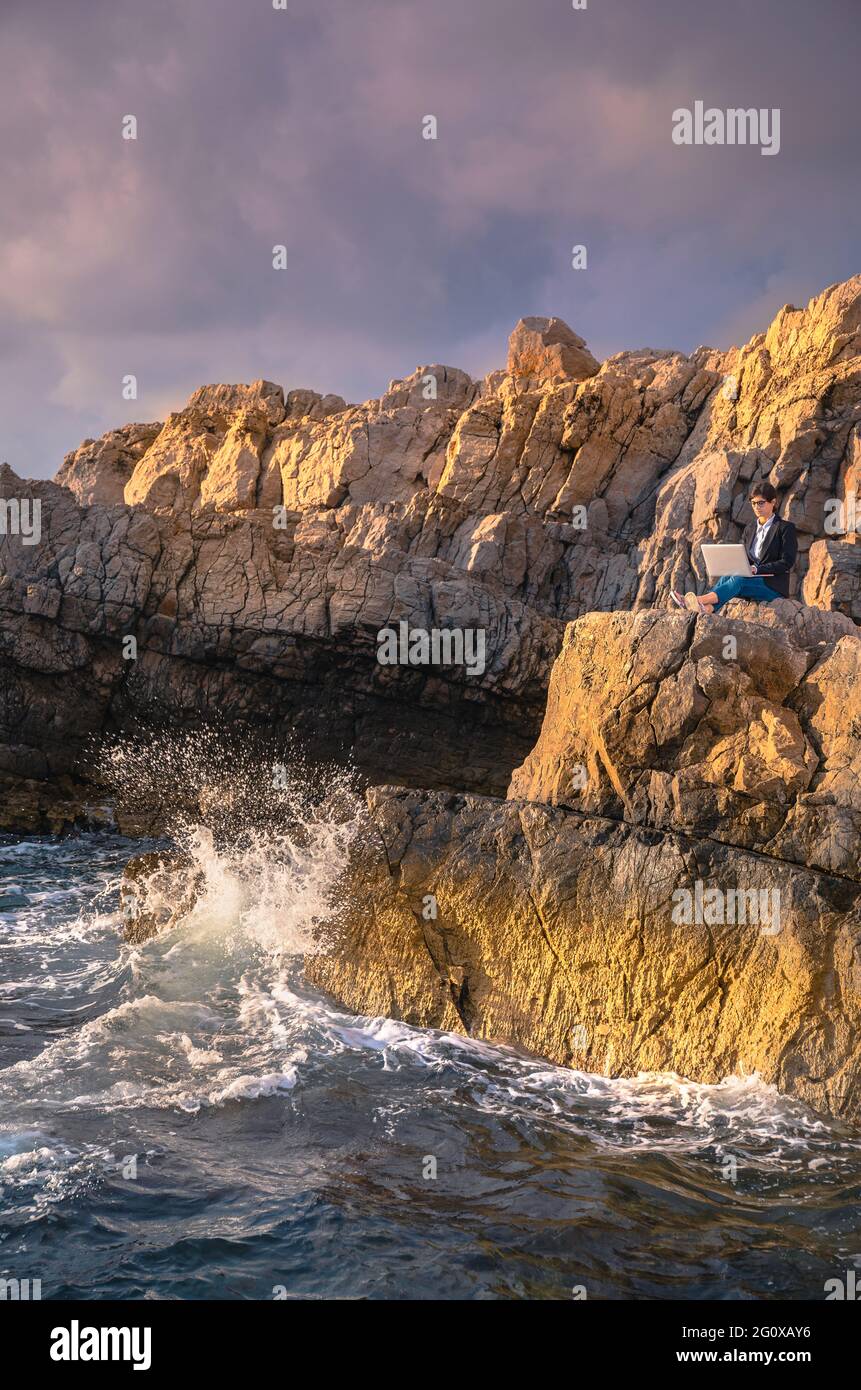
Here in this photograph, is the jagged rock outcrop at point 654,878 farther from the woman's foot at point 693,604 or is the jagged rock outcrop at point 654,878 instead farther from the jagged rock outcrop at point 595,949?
the woman's foot at point 693,604

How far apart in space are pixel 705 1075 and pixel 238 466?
39.8m

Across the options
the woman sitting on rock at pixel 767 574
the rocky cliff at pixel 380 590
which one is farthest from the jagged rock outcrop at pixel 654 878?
the rocky cliff at pixel 380 590

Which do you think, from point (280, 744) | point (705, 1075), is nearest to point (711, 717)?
point (705, 1075)

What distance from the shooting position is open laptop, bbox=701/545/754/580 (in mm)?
13398

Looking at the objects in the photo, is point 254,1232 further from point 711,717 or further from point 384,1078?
point 711,717

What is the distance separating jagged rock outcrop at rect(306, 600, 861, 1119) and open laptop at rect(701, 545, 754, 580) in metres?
1.09

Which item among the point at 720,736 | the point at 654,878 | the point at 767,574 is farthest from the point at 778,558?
the point at 654,878

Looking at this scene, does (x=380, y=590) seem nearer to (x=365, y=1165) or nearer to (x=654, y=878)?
(x=654, y=878)

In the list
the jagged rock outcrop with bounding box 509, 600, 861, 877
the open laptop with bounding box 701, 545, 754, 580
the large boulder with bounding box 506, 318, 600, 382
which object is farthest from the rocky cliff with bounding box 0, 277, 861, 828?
the jagged rock outcrop with bounding box 509, 600, 861, 877

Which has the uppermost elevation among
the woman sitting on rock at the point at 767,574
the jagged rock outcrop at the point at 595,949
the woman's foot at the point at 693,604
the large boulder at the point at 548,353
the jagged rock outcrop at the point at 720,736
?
the large boulder at the point at 548,353

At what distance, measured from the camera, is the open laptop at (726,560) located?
13.4 metres

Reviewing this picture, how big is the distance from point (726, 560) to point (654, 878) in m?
5.03

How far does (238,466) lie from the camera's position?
45219 mm

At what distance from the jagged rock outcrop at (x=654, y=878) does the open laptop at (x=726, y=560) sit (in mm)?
1087
